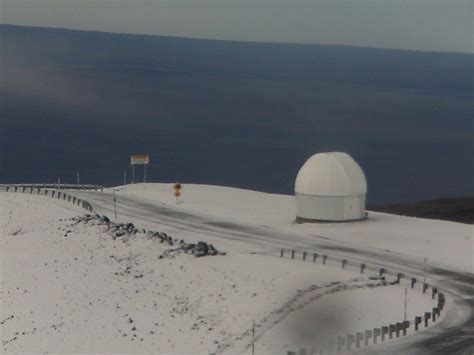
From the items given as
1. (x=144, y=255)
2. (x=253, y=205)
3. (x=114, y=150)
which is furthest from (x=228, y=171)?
(x=144, y=255)

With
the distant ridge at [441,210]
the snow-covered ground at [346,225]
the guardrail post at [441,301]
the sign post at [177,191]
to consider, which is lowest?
the guardrail post at [441,301]

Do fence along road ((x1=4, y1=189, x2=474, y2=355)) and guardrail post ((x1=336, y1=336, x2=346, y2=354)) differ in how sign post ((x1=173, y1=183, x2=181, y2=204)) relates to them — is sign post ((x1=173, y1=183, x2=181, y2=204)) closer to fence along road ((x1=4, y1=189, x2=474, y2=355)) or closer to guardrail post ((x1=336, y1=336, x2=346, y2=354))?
fence along road ((x1=4, y1=189, x2=474, y2=355))

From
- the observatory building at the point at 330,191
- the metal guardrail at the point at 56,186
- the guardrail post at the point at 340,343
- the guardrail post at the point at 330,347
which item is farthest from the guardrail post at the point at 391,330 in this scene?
the metal guardrail at the point at 56,186

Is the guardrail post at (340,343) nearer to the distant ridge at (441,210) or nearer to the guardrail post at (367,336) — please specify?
the guardrail post at (367,336)

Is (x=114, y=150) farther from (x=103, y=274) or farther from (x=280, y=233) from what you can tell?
(x=103, y=274)

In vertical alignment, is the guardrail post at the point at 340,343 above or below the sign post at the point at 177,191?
below

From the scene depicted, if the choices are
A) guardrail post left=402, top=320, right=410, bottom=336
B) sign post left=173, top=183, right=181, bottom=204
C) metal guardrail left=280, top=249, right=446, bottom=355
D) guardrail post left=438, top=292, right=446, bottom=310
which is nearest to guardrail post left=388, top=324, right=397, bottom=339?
metal guardrail left=280, top=249, right=446, bottom=355

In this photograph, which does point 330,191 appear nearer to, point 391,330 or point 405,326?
point 405,326

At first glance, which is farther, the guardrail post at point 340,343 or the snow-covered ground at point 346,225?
the snow-covered ground at point 346,225
